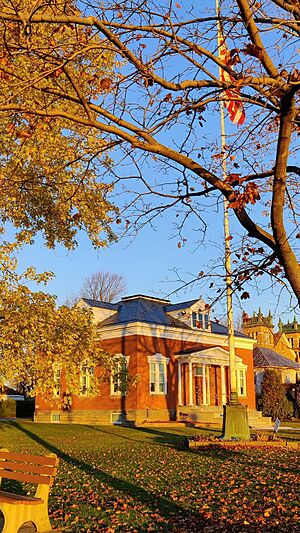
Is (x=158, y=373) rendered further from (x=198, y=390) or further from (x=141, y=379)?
(x=198, y=390)

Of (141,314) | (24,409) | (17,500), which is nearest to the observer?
(17,500)

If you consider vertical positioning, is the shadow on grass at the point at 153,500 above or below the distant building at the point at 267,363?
below

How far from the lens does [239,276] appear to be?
21.9ft

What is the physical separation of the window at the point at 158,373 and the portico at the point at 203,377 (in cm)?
139

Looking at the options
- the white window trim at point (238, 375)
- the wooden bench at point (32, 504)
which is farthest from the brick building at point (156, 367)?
the wooden bench at point (32, 504)

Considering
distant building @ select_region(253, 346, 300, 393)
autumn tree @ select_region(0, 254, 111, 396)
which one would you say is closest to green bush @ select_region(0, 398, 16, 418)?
distant building @ select_region(253, 346, 300, 393)

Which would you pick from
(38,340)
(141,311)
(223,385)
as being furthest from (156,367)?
(38,340)

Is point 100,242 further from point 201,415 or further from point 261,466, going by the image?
point 201,415

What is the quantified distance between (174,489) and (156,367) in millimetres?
24537

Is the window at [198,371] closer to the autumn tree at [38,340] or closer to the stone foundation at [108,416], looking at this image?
the stone foundation at [108,416]

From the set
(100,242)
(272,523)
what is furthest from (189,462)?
(272,523)

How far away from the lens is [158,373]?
114 feet

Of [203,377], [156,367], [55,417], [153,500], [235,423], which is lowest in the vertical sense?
[153,500]

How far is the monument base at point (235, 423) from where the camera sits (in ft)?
67.1
